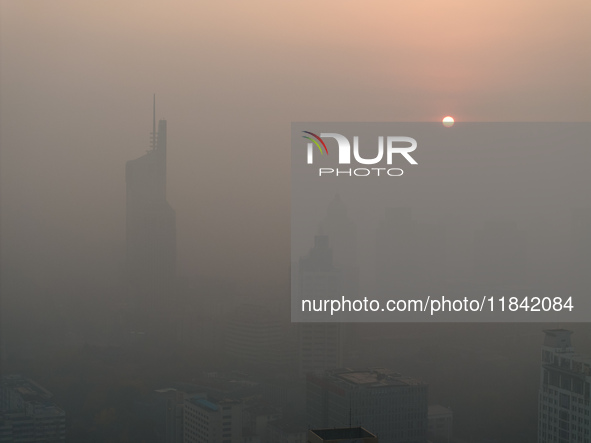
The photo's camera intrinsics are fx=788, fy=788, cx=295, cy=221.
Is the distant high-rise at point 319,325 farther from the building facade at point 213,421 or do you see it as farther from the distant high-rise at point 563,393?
the distant high-rise at point 563,393

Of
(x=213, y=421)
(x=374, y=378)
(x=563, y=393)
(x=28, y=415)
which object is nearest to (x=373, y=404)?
(x=374, y=378)

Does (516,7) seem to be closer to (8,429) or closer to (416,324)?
(416,324)

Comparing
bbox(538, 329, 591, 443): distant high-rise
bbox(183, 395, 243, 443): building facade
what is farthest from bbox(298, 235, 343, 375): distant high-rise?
bbox(538, 329, 591, 443): distant high-rise

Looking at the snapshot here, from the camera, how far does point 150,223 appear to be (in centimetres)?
380

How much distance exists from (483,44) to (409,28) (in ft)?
1.16

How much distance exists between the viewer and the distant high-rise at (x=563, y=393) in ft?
11.6

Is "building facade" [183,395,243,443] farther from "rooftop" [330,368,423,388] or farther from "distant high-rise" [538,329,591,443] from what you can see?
"distant high-rise" [538,329,591,443]

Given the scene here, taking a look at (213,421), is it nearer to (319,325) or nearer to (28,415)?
(319,325)

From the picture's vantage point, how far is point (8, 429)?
3559 millimetres

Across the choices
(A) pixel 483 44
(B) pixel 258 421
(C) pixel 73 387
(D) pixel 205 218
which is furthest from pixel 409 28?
(C) pixel 73 387

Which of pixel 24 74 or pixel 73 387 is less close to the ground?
pixel 24 74

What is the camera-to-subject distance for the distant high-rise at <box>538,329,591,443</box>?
11.6 ft

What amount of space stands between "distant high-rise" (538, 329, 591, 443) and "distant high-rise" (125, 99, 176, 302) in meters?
1.82

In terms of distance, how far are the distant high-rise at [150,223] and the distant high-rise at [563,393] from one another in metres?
1.82
